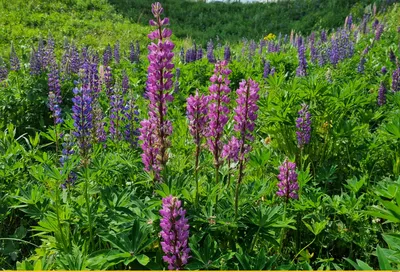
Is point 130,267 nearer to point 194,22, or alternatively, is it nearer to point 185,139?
point 185,139

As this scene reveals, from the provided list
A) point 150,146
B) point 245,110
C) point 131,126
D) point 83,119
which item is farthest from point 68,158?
point 245,110

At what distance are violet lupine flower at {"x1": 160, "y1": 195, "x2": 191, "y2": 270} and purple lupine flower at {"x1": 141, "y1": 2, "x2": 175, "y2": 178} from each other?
540 mm

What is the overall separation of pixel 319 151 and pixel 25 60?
16.3 ft

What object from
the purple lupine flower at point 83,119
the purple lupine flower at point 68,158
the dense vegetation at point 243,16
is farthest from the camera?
the dense vegetation at point 243,16

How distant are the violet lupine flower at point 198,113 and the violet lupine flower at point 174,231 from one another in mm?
548

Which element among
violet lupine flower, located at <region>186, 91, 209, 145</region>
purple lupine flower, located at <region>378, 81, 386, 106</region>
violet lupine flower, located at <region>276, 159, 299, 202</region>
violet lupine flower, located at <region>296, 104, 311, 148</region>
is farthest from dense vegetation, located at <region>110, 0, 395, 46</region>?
violet lupine flower, located at <region>186, 91, 209, 145</region>

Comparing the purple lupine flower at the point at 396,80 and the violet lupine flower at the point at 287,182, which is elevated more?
the purple lupine flower at the point at 396,80

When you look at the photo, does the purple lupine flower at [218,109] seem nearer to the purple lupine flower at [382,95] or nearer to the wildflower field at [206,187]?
the wildflower field at [206,187]

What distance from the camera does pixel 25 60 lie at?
20.3 ft

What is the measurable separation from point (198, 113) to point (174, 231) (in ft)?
2.23

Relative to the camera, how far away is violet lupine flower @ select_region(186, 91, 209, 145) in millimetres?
2041

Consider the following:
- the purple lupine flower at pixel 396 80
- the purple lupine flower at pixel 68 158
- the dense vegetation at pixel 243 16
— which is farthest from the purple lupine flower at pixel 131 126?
the dense vegetation at pixel 243 16

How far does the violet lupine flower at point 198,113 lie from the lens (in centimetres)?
204

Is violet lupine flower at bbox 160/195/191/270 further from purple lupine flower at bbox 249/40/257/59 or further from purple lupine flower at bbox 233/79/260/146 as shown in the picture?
purple lupine flower at bbox 249/40/257/59
